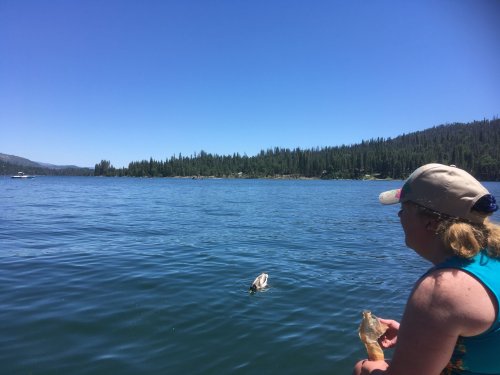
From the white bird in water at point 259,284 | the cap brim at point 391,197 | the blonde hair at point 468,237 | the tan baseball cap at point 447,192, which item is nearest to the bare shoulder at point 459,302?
the blonde hair at point 468,237

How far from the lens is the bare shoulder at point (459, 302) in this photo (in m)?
2.75

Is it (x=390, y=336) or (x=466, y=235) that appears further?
(x=390, y=336)

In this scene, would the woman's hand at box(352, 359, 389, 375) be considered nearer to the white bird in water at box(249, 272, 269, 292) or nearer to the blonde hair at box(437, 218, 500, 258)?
the blonde hair at box(437, 218, 500, 258)

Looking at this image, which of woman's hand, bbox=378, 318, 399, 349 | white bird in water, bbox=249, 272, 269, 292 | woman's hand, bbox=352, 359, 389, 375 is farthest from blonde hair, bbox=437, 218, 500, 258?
white bird in water, bbox=249, 272, 269, 292

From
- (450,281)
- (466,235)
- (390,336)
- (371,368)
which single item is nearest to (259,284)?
(390,336)

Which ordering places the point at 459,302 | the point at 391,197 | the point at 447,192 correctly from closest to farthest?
1. the point at 459,302
2. the point at 447,192
3. the point at 391,197

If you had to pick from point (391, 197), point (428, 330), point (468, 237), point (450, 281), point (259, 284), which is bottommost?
point (259, 284)

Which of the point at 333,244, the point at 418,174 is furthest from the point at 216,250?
the point at 418,174

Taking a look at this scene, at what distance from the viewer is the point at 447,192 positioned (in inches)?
129

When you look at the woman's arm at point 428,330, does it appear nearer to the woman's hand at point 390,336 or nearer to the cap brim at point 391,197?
the cap brim at point 391,197

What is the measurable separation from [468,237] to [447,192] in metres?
0.41

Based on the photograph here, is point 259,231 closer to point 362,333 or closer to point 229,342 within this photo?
point 229,342

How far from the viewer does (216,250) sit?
19500 mm

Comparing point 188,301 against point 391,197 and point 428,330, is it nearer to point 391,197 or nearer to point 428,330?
point 391,197
